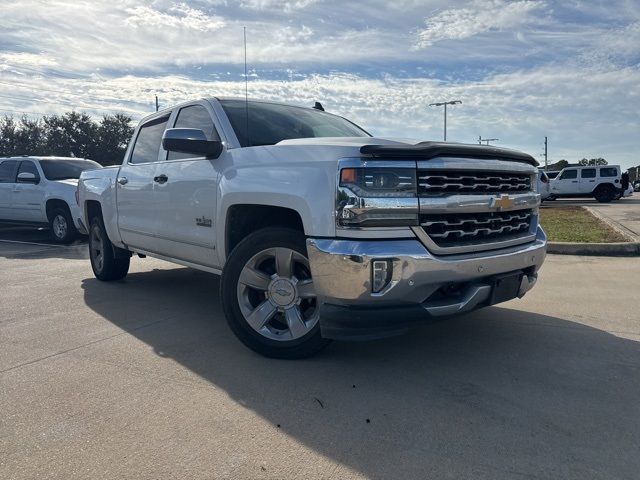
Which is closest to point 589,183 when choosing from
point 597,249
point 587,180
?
point 587,180

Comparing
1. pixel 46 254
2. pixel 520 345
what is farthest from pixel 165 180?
pixel 46 254

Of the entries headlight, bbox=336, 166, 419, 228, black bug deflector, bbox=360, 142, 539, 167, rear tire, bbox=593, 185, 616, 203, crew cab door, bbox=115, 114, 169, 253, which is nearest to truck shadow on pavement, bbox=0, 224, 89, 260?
crew cab door, bbox=115, 114, 169, 253

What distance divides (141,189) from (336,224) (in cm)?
304

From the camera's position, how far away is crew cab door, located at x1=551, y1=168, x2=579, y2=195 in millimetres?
27000

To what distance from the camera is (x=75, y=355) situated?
3900mm

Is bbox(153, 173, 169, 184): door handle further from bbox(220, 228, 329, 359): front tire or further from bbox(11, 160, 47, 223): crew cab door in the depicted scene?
bbox(11, 160, 47, 223): crew cab door

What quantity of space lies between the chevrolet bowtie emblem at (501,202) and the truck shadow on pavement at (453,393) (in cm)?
106

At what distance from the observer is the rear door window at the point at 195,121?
4.56 metres

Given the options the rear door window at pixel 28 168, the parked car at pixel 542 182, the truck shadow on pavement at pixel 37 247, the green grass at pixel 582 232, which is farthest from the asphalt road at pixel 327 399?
the rear door window at pixel 28 168

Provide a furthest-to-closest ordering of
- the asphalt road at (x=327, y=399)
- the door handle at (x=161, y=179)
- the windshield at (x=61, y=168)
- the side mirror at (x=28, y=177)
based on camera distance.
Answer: the windshield at (x=61, y=168) → the side mirror at (x=28, y=177) → the door handle at (x=161, y=179) → the asphalt road at (x=327, y=399)

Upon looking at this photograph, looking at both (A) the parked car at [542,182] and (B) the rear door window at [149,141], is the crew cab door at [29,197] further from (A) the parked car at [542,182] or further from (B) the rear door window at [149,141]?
(A) the parked car at [542,182]

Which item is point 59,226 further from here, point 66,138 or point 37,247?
point 66,138

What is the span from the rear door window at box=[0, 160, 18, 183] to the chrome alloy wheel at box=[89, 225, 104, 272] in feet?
21.6

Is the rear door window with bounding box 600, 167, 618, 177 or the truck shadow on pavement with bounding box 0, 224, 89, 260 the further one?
the rear door window with bounding box 600, 167, 618, 177
